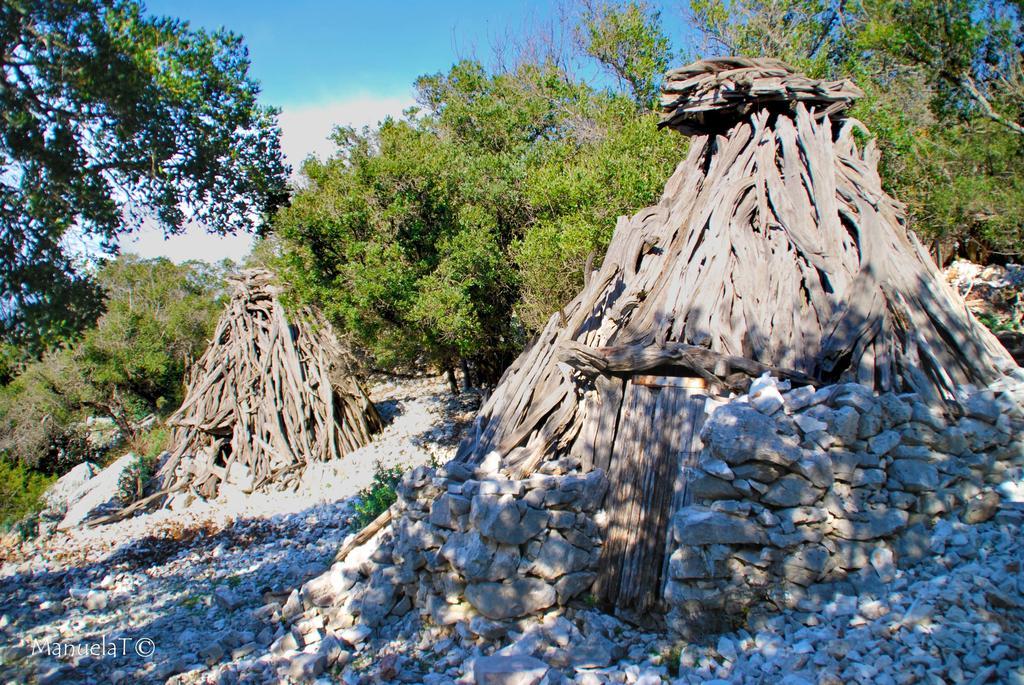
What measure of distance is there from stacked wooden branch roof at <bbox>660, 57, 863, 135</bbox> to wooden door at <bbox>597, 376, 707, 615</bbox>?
3.48m

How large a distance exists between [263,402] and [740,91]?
349 inches

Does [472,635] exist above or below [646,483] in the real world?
below

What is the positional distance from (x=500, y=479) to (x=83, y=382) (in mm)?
16016

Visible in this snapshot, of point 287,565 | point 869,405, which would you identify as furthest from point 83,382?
point 869,405

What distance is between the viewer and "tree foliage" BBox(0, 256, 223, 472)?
14797 millimetres

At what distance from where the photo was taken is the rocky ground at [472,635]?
11.1 ft

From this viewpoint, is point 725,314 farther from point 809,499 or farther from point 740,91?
point 740,91

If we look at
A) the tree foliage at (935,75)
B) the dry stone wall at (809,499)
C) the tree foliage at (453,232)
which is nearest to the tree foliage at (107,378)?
the tree foliage at (453,232)

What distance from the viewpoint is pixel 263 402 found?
11.5m

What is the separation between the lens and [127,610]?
20.9ft

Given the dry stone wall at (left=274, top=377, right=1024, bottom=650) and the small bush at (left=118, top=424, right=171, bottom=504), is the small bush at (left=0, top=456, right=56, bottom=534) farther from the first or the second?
the dry stone wall at (left=274, top=377, right=1024, bottom=650)

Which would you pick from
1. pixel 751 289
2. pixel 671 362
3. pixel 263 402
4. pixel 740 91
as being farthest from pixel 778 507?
pixel 263 402

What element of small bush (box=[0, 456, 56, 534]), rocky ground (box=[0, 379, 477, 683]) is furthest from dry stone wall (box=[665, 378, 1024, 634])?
small bush (box=[0, 456, 56, 534])

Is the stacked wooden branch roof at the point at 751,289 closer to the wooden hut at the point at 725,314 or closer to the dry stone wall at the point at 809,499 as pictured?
the wooden hut at the point at 725,314
